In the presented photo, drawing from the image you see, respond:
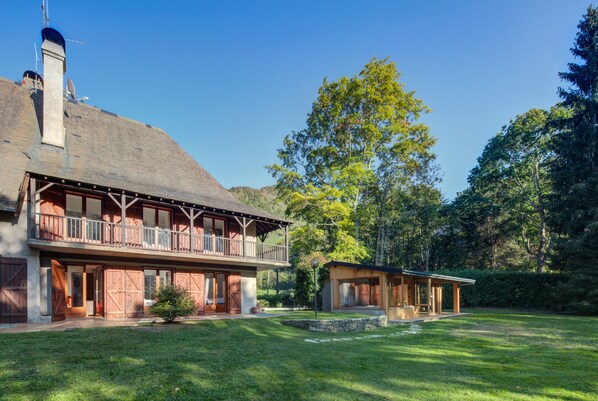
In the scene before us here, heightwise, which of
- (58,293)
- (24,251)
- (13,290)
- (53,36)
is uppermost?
(53,36)

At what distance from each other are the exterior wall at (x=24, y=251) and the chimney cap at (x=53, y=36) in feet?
23.1

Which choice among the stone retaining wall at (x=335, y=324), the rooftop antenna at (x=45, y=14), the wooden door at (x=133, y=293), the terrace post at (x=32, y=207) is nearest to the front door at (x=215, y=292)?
the wooden door at (x=133, y=293)

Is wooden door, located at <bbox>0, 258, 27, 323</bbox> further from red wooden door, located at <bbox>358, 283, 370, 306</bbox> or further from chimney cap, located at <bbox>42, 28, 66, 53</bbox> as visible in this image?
red wooden door, located at <bbox>358, 283, 370, 306</bbox>

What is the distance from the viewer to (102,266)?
1430 centimetres

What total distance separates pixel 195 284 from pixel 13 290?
649 cm

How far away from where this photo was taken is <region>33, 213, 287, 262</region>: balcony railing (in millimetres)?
12898

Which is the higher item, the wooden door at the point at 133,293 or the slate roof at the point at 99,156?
the slate roof at the point at 99,156

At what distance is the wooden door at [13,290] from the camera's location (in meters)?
11.7

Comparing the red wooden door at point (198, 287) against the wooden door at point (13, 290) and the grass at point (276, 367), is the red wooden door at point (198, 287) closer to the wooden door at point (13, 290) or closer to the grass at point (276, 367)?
the grass at point (276, 367)

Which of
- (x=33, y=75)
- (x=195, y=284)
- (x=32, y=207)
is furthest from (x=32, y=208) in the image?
(x=33, y=75)

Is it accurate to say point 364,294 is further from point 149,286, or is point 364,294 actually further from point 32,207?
point 32,207

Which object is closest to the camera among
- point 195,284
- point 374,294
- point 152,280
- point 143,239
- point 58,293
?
point 58,293

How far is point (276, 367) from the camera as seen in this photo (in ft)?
23.1

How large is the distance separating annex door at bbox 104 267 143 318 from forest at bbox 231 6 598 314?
10155mm
